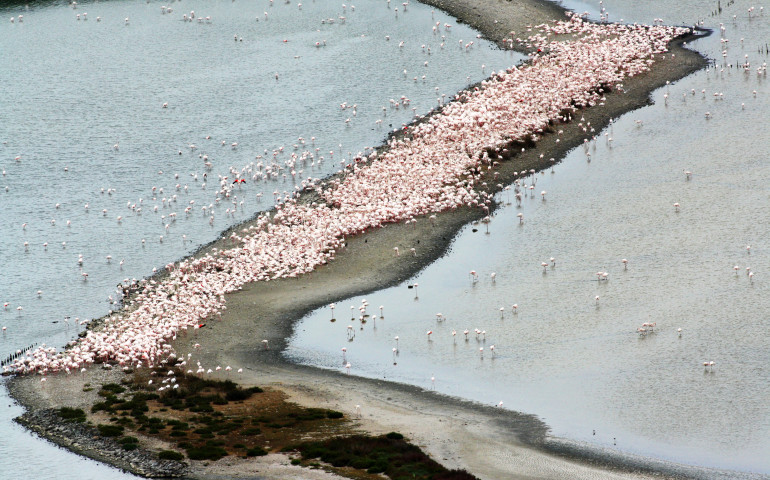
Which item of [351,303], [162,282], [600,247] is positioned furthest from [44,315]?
[600,247]

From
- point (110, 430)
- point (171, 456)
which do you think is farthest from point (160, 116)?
point (171, 456)

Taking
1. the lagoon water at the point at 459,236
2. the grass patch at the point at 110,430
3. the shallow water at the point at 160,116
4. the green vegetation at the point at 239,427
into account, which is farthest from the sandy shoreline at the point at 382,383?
the shallow water at the point at 160,116

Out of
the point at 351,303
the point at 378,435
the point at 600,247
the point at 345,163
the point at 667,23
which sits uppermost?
the point at 667,23

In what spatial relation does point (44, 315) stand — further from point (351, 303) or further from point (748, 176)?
point (748, 176)

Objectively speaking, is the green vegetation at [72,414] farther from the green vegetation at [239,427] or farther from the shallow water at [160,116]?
the shallow water at [160,116]

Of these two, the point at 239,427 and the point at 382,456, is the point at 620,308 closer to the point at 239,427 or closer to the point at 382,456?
the point at 382,456

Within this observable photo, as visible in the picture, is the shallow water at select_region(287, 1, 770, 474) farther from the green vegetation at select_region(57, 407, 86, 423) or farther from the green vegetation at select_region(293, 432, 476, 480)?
the green vegetation at select_region(57, 407, 86, 423)

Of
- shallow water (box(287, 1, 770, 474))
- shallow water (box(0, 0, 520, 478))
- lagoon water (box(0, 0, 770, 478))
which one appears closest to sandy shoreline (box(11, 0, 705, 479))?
shallow water (box(287, 1, 770, 474))
